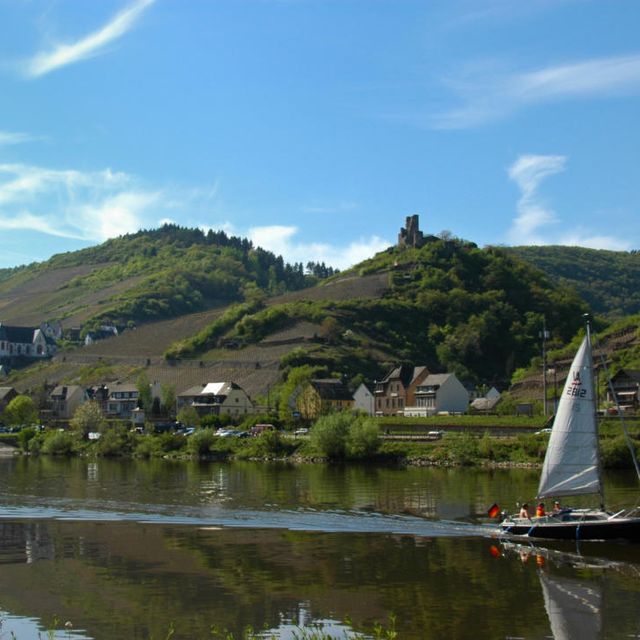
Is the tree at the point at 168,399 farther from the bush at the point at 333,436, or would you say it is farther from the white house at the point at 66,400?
the bush at the point at 333,436

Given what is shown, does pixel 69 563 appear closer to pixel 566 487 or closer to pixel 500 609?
pixel 500 609

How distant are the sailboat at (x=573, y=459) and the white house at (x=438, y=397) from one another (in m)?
83.2

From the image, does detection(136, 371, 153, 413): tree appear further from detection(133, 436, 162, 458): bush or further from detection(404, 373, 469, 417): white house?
detection(404, 373, 469, 417): white house

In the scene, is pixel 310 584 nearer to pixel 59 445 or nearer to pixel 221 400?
pixel 59 445

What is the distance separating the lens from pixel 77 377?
188750mm

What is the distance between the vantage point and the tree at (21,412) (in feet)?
490

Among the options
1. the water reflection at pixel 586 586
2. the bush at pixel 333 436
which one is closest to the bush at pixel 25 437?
the bush at pixel 333 436

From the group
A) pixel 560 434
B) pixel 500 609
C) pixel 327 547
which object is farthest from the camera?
pixel 560 434

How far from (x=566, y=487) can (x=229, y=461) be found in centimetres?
6140

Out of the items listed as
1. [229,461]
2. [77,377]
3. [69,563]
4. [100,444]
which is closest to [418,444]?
[229,461]

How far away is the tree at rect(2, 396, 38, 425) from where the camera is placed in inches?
5876

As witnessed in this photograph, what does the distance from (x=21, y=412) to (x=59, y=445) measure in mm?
34798

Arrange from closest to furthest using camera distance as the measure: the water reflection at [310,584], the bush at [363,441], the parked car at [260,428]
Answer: the water reflection at [310,584], the bush at [363,441], the parked car at [260,428]

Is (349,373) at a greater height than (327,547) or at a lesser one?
greater
